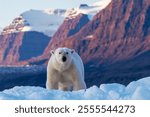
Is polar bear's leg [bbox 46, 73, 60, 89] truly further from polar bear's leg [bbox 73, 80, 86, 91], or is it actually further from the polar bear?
polar bear's leg [bbox 73, 80, 86, 91]

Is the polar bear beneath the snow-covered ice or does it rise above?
beneath

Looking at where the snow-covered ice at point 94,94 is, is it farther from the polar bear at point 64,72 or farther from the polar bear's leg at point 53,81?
the polar bear's leg at point 53,81

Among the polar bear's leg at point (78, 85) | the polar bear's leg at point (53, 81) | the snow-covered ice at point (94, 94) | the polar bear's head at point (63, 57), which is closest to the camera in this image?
the snow-covered ice at point (94, 94)

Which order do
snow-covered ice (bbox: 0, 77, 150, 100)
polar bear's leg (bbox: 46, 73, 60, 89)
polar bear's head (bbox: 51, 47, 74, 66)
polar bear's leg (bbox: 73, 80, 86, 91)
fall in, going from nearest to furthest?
snow-covered ice (bbox: 0, 77, 150, 100) → polar bear's leg (bbox: 73, 80, 86, 91) → polar bear's head (bbox: 51, 47, 74, 66) → polar bear's leg (bbox: 46, 73, 60, 89)

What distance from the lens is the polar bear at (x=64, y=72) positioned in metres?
16.6

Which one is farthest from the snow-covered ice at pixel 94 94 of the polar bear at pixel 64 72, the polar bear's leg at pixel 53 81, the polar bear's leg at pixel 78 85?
the polar bear's leg at pixel 53 81

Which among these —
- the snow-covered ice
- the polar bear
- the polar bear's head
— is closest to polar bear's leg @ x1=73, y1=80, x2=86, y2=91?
the polar bear

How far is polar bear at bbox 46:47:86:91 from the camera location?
652 inches

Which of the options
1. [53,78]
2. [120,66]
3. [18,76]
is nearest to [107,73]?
[120,66]

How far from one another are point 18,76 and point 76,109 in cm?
18698

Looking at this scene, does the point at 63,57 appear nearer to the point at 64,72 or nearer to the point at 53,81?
the point at 64,72

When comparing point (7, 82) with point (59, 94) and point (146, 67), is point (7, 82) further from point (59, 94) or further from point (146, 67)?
point (59, 94)

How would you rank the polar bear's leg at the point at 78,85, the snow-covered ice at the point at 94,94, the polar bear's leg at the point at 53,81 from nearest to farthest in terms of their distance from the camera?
the snow-covered ice at the point at 94,94 < the polar bear's leg at the point at 78,85 < the polar bear's leg at the point at 53,81

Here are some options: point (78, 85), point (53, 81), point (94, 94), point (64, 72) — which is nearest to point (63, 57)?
point (64, 72)
